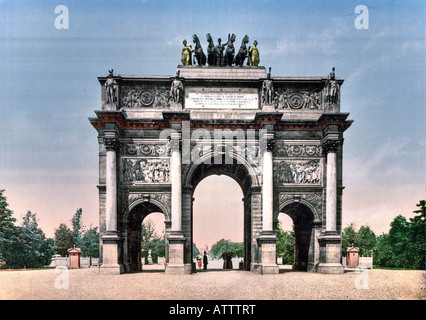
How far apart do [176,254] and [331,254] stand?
771 cm

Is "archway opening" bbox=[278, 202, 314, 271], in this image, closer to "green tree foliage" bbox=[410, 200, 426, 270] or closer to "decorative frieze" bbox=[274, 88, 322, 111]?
"decorative frieze" bbox=[274, 88, 322, 111]

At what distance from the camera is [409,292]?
12.8m

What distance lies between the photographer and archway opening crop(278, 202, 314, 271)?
76.0 ft

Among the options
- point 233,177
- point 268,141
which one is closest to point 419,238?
point 233,177

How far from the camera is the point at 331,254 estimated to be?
21.0m

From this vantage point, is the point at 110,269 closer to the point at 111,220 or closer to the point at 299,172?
the point at 111,220

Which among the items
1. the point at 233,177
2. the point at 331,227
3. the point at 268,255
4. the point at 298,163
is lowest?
the point at 268,255

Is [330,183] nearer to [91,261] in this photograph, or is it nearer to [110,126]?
[110,126]

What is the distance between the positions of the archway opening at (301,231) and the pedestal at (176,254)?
226 inches

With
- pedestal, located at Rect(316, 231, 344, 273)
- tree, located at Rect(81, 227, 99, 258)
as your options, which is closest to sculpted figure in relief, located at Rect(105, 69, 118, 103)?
pedestal, located at Rect(316, 231, 344, 273)

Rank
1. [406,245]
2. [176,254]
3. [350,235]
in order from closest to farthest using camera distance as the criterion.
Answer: [176,254] < [406,245] < [350,235]
